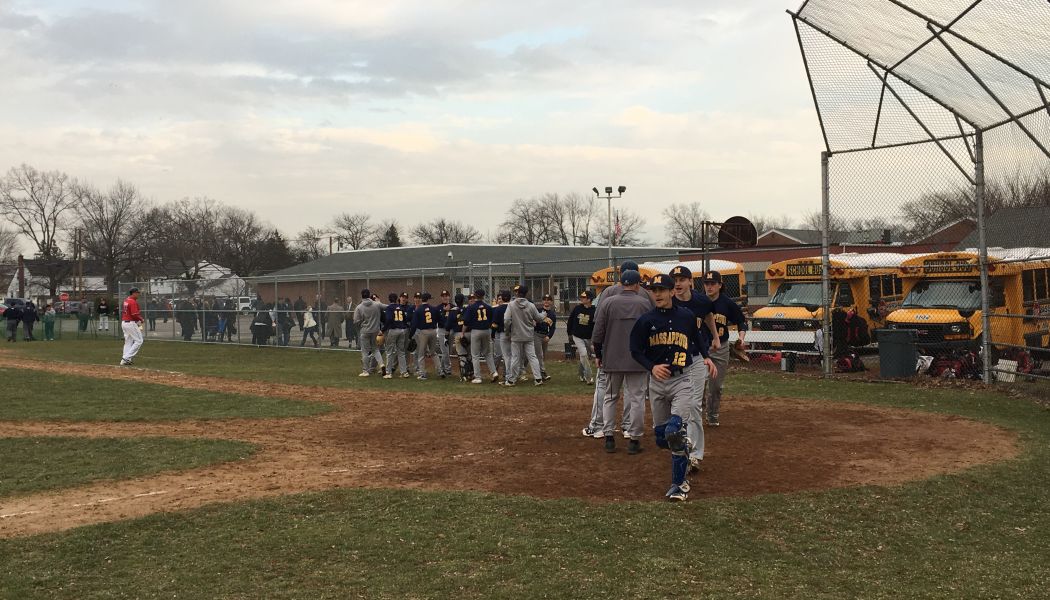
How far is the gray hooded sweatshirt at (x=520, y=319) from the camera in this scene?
1647 cm

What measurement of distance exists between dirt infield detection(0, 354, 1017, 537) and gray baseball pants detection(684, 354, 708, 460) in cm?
27

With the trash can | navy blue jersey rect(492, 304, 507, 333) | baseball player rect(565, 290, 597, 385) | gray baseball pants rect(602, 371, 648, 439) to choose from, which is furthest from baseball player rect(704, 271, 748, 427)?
navy blue jersey rect(492, 304, 507, 333)

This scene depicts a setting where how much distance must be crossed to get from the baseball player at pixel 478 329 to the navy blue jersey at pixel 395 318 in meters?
1.57

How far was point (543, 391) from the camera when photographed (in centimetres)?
1567

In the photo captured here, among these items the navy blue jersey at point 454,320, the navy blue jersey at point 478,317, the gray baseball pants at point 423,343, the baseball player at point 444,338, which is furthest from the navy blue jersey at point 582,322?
Answer: the gray baseball pants at point 423,343

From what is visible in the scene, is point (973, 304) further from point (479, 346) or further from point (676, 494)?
point (676, 494)

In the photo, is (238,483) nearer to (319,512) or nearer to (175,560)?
(319,512)

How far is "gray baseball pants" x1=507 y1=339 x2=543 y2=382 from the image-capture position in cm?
1659

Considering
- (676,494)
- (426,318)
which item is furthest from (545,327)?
(676,494)

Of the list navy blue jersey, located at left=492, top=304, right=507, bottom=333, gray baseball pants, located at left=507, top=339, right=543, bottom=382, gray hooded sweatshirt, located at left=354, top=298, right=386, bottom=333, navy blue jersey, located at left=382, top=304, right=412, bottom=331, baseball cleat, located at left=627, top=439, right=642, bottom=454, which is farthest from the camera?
gray hooded sweatshirt, located at left=354, top=298, right=386, bottom=333

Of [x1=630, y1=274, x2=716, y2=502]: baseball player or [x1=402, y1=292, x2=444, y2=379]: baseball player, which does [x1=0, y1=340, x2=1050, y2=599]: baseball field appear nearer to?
[x1=630, y1=274, x2=716, y2=502]: baseball player

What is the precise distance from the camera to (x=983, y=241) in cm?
1427

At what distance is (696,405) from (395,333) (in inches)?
467

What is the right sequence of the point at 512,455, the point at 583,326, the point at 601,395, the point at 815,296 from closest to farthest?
the point at 512,455, the point at 601,395, the point at 583,326, the point at 815,296
